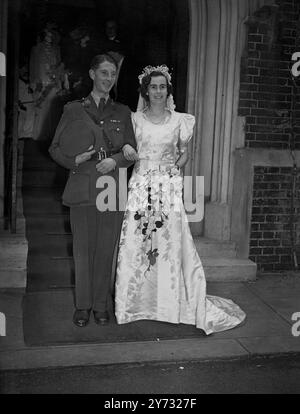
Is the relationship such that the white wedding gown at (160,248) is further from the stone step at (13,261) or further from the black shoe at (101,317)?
the stone step at (13,261)

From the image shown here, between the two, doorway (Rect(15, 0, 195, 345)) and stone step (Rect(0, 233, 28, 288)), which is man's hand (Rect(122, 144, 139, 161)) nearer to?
doorway (Rect(15, 0, 195, 345))

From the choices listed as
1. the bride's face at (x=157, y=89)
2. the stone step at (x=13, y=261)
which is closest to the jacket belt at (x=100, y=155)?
the bride's face at (x=157, y=89)

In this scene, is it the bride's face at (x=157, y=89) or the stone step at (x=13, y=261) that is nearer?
the bride's face at (x=157, y=89)

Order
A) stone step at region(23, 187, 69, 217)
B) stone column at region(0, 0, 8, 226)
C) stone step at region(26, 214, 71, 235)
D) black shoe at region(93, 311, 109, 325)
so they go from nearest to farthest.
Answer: black shoe at region(93, 311, 109, 325) → stone column at region(0, 0, 8, 226) → stone step at region(26, 214, 71, 235) → stone step at region(23, 187, 69, 217)

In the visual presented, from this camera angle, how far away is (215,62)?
19.1ft

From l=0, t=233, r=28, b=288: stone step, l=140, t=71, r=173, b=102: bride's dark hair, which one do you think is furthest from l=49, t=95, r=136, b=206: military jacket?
l=0, t=233, r=28, b=288: stone step

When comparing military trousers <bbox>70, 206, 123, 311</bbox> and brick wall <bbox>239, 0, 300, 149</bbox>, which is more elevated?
brick wall <bbox>239, 0, 300, 149</bbox>

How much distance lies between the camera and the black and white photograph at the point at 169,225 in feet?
12.3

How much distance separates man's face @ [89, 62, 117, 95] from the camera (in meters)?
4.13

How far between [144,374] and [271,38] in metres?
3.90

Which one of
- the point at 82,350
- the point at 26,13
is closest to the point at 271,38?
the point at 82,350

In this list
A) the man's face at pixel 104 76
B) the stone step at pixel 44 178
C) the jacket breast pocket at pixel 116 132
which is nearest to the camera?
the man's face at pixel 104 76

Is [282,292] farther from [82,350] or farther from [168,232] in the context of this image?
[82,350]

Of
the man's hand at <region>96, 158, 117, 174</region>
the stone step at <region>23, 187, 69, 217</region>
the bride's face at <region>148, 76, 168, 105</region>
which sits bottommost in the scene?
the stone step at <region>23, 187, 69, 217</region>
